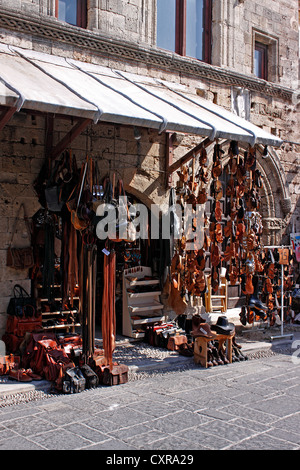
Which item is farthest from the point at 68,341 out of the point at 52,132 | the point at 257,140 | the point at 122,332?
the point at 257,140

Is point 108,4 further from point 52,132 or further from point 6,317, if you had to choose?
point 6,317

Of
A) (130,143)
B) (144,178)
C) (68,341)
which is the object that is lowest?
(68,341)

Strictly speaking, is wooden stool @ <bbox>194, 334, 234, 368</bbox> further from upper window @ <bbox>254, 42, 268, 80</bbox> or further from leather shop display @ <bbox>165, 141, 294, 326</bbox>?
upper window @ <bbox>254, 42, 268, 80</bbox>

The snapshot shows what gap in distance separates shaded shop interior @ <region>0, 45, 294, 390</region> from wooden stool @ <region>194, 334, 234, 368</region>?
3 centimetres

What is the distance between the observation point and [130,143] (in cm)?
823

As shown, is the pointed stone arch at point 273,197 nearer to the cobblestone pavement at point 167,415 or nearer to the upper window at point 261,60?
the upper window at point 261,60

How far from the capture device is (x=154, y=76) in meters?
8.62

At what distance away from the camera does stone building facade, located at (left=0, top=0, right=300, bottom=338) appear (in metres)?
7.07

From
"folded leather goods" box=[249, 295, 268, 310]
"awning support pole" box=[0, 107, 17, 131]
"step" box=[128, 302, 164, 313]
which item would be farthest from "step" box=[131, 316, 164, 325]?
"awning support pole" box=[0, 107, 17, 131]

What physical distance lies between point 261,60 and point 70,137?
5.88 meters

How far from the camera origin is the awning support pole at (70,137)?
6.29 m

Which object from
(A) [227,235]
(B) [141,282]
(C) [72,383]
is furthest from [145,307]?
(C) [72,383]

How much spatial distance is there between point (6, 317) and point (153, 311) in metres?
2.54

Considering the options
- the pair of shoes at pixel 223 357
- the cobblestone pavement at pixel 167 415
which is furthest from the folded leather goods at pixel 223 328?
the cobblestone pavement at pixel 167 415
